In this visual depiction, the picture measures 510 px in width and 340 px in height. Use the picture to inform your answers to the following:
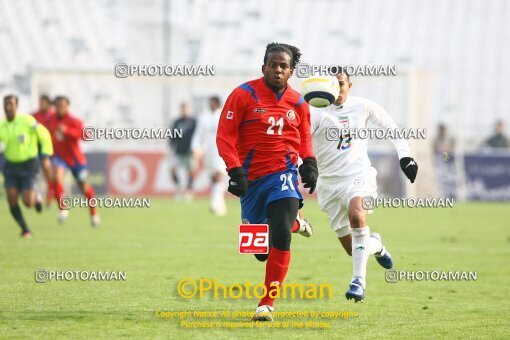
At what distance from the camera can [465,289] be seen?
998 cm

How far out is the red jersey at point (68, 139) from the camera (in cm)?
1853

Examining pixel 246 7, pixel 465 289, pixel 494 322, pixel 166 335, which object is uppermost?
pixel 246 7

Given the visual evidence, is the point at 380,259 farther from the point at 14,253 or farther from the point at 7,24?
the point at 7,24

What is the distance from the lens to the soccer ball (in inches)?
323

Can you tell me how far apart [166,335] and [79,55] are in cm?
2749

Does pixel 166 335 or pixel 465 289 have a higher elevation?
pixel 465 289

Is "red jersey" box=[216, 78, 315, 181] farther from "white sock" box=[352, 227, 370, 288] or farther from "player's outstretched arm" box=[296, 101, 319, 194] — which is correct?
"white sock" box=[352, 227, 370, 288]

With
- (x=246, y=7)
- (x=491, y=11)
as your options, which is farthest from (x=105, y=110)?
(x=491, y=11)

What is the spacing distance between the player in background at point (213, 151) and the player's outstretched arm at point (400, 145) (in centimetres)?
Answer: 1209

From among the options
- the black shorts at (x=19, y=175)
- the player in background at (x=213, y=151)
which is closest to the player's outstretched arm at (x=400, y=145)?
the black shorts at (x=19, y=175)

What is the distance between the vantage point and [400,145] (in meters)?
9.09

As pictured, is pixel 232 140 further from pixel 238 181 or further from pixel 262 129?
pixel 238 181

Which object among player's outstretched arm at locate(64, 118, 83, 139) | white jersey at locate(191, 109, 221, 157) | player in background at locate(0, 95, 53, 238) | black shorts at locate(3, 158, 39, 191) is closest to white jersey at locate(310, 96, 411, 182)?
player in background at locate(0, 95, 53, 238)

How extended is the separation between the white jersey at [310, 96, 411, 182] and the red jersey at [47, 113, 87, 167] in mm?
10198
